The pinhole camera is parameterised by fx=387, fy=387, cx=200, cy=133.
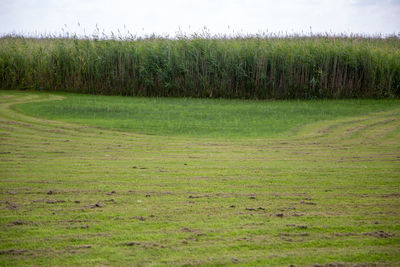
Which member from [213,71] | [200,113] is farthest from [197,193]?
[213,71]

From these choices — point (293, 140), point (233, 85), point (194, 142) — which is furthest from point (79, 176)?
point (233, 85)

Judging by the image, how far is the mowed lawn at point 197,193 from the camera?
2.87m

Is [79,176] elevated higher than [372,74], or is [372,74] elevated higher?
[372,74]

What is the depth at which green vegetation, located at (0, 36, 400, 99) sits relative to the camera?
13.9 m

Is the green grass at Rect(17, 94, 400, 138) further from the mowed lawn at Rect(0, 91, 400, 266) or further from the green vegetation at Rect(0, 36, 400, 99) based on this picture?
the green vegetation at Rect(0, 36, 400, 99)

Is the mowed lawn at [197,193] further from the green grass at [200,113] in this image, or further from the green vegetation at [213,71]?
the green vegetation at [213,71]

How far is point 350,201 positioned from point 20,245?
3.12 meters

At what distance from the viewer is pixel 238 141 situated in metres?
7.32

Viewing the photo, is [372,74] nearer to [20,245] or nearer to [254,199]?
[254,199]

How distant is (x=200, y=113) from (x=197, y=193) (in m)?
6.36

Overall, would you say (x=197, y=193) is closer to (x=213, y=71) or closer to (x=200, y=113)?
(x=200, y=113)

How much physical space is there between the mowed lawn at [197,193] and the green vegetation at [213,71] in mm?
5024

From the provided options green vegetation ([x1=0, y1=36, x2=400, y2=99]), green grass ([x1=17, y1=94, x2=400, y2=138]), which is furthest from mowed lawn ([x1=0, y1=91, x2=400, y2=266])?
green vegetation ([x1=0, y1=36, x2=400, y2=99])

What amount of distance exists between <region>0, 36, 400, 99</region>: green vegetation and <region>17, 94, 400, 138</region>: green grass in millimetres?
959
